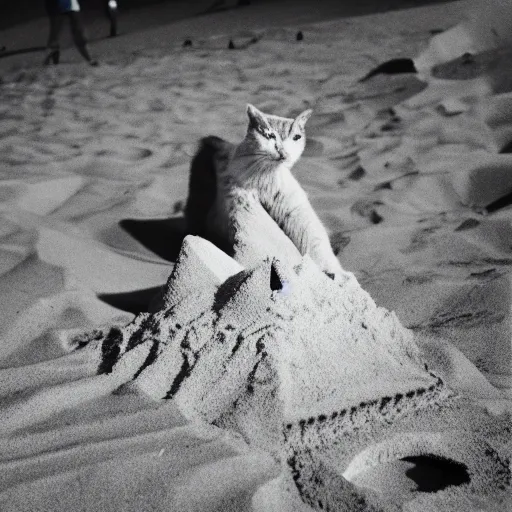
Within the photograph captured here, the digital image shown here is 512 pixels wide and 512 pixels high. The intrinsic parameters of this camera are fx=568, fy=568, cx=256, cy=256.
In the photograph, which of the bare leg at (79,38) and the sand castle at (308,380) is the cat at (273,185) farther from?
the bare leg at (79,38)

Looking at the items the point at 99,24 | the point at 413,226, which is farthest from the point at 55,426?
the point at 99,24

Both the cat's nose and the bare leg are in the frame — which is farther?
the bare leg

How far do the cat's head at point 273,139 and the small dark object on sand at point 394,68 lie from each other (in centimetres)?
305

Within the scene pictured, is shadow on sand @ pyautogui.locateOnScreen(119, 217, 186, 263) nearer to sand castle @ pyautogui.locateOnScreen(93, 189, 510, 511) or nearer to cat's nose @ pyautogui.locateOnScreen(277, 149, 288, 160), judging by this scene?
cat's nose @ pyautogui.locateOnScreen(277, 149, 288, 160)

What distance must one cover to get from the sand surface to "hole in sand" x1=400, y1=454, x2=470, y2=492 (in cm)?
24

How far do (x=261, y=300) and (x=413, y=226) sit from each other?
4.92ft

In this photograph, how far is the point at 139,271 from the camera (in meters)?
2.49

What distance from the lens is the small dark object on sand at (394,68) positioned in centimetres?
546

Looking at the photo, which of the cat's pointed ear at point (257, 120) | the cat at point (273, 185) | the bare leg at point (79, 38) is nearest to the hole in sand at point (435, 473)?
the cat at point (273, 185)

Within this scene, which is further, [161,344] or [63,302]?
[63,302]

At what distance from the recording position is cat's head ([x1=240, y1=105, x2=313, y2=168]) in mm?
2625

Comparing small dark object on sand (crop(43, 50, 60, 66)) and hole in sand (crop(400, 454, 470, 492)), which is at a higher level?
small dark object on sand (crop(43, 50, 60, 66))

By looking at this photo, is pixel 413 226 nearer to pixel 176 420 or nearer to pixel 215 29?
pixel 176 420

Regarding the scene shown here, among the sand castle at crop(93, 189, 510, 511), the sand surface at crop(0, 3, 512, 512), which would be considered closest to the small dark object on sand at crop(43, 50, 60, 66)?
the sand surface at crop(0, 3, 512, 512)
